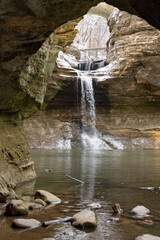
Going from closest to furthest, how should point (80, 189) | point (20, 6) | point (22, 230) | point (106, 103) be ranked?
point (20, 6)
point (22, 230)
point (80, 189)
point (106, 103)

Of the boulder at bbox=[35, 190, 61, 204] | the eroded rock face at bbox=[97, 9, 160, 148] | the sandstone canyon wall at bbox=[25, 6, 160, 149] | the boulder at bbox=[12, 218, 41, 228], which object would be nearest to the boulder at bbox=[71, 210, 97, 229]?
the boulder at bbox=[12, 218, 41, 228]

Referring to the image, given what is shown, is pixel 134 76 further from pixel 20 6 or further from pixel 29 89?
pixel 20 6

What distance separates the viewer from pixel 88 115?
112 ft

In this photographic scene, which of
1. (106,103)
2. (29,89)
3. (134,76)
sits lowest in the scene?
(29,89)

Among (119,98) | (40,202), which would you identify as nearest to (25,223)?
(40,202)

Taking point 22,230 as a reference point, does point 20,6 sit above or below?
above

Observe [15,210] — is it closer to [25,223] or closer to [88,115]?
[25,223]

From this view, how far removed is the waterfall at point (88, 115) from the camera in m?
31.4

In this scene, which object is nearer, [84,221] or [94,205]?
[84,221]

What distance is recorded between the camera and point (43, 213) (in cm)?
466

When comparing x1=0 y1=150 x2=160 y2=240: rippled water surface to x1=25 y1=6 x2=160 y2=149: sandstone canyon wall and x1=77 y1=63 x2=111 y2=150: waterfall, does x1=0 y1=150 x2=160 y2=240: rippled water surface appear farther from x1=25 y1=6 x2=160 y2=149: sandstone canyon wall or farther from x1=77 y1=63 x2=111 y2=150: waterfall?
x1=25 y1=6 x2=160 y2=149: sandstone canyon wall

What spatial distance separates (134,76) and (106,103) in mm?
4679

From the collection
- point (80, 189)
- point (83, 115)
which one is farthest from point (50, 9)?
point (83, 115)

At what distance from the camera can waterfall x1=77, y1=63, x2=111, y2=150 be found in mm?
31386
